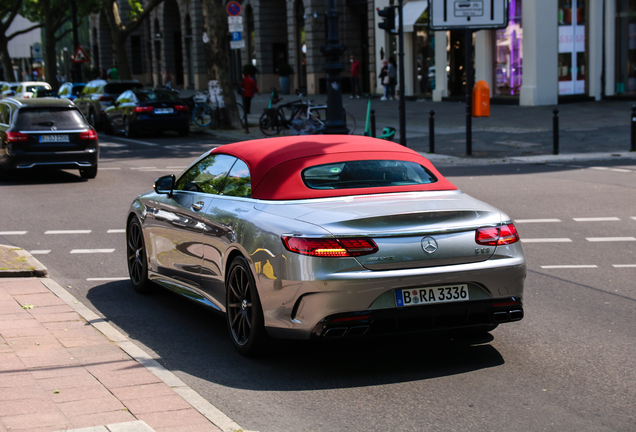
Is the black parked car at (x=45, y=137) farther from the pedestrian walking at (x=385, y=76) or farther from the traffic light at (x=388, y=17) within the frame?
the pedestrian walking at (x=385, y=76)

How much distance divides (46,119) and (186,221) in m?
10.7

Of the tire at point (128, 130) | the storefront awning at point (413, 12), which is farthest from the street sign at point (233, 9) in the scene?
the storefront awning at point (413, 12)

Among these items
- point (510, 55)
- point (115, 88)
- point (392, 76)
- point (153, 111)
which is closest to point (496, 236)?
point (153, 111)

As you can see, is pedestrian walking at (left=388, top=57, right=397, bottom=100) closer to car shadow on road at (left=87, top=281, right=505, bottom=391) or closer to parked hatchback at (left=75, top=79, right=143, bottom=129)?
parked hatchback at (left=75, top=79, right=143, bottom=129)

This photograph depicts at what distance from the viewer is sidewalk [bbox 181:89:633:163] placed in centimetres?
1959

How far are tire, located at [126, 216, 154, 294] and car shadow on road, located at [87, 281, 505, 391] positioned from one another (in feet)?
2.85

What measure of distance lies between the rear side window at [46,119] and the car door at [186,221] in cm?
966

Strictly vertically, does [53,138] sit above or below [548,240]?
above

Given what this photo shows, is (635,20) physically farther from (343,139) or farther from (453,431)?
(453,431)

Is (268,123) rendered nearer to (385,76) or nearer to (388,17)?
(388,17)

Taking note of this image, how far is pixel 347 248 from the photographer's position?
4.98m

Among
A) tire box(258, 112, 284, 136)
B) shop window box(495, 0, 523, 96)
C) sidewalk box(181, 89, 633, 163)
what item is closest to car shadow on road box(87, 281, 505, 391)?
sidewalk box(181, 89, 633, 163)

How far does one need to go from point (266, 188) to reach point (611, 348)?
2.45 m

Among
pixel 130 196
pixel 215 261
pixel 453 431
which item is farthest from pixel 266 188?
pixel 130 196
